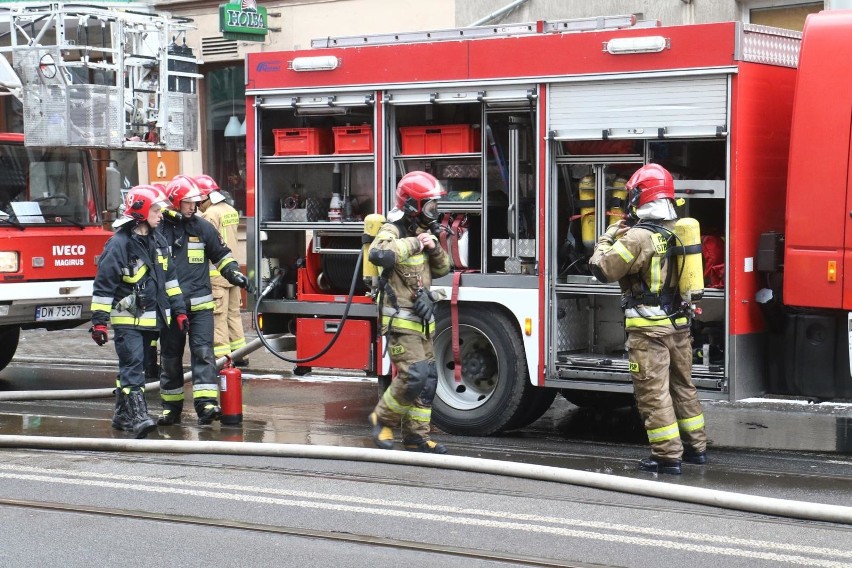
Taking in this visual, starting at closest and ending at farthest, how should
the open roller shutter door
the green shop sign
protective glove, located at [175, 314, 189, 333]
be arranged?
the open roller shutter door < protective glove, located at [175, 314, 189, 333] < the green shop sign

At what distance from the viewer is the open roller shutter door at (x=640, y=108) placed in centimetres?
812

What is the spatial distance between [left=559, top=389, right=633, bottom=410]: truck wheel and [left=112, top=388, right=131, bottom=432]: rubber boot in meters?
3.15

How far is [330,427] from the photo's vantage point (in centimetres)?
957

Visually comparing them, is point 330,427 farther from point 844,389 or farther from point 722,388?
point 844,389

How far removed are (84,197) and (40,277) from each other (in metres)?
1.12

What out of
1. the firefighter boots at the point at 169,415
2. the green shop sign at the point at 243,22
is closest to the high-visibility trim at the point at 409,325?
the firefighter boots at the point at 169,415

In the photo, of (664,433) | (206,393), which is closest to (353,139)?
(206,393)

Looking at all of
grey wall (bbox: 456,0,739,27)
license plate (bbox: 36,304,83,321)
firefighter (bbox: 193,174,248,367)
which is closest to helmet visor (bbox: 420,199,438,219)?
firefighter (bbox: 193,174,248,367)

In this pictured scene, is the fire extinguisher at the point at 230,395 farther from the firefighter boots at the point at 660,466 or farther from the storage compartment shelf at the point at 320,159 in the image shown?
the firefighter boots at the point at 660,466

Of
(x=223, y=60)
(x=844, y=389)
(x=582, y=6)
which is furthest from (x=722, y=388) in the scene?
(x=223, y=60)

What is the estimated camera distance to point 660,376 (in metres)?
7.71

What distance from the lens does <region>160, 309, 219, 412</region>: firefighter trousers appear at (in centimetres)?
970

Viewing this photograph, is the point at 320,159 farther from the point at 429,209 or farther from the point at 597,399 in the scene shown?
the point at 597,399

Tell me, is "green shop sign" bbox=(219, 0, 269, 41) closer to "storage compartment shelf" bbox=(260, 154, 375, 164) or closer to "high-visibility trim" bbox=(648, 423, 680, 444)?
"storage compartment shelf" bbox=(260, 154, 375, 164)
